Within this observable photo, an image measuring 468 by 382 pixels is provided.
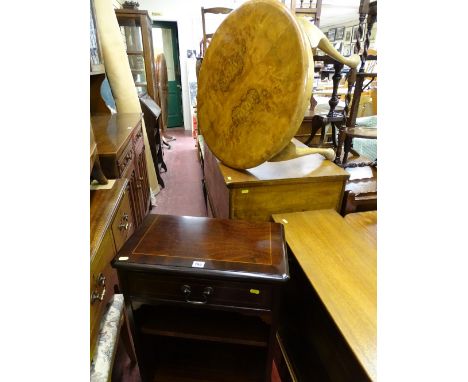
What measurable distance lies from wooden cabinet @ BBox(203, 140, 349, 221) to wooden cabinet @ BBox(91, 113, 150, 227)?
62 cm

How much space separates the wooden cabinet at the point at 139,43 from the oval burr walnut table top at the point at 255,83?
221cm

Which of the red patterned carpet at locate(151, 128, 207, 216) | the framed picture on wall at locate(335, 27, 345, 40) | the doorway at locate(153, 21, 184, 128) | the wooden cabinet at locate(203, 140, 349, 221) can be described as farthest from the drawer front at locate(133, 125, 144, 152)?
the framed picture on wall at locate(335, 27, 345, 40)

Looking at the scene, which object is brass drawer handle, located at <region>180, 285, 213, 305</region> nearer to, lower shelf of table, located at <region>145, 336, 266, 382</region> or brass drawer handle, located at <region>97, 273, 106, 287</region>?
brass drawer handle, located at <region>97, 273, 106, 287</region>

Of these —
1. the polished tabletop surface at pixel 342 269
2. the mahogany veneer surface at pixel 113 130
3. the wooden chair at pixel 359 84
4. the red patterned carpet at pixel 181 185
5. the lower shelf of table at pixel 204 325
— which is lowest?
the red patterned carpet at pixel 181 185

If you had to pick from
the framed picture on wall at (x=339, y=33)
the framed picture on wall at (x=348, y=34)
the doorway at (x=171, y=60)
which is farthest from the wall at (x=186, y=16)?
the framed picture on wall at (x=339, y=33)

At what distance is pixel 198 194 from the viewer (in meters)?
3.15

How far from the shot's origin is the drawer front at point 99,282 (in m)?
0.79

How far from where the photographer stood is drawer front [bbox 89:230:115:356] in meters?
0.79

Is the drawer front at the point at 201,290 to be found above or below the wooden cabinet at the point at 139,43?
below

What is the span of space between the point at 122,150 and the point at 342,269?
1321 mm

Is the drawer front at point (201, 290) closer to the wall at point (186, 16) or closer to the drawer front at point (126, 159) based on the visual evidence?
the drawer front at point (126, 159)

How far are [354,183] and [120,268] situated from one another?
4.31 feet
